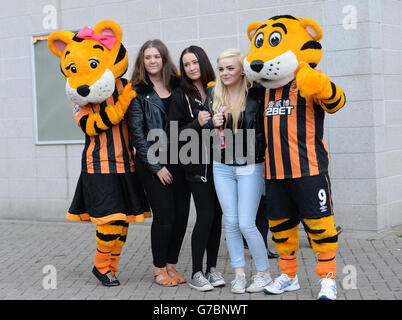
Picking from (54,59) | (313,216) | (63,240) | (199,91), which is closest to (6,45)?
(54,59)

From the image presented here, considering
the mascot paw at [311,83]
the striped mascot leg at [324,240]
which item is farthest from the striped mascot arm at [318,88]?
the striped mascot leg at [324,240]

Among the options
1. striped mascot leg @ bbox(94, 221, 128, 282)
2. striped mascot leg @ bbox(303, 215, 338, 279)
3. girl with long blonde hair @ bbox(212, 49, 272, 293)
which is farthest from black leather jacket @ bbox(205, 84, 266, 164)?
striped mascot leg @ bbox(94, 221, 128, 282)

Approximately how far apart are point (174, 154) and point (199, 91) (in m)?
0.59

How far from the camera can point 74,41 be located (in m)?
4.98

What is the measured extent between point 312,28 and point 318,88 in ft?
1.82

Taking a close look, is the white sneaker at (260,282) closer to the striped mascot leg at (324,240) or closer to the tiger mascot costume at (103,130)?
the striped mascot leg at (324,240)

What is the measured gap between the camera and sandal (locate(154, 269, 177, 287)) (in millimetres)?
5016

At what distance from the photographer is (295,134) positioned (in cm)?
439

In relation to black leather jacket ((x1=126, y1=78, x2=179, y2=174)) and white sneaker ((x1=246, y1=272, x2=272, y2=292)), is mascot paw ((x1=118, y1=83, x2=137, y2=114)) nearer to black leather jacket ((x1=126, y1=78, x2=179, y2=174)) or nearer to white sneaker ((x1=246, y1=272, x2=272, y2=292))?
black leather jacket ((x1=126, y1=78, x2=179, y2=174))

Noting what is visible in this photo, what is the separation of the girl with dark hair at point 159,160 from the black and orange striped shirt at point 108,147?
0.12 m

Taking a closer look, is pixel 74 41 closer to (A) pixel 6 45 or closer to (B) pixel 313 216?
(B) pixel 313 216

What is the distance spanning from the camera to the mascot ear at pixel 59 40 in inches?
197

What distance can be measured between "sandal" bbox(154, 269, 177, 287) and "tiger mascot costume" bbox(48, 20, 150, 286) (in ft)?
1.22

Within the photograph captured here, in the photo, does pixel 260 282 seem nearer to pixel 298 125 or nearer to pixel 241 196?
Result: pixel 241 196
